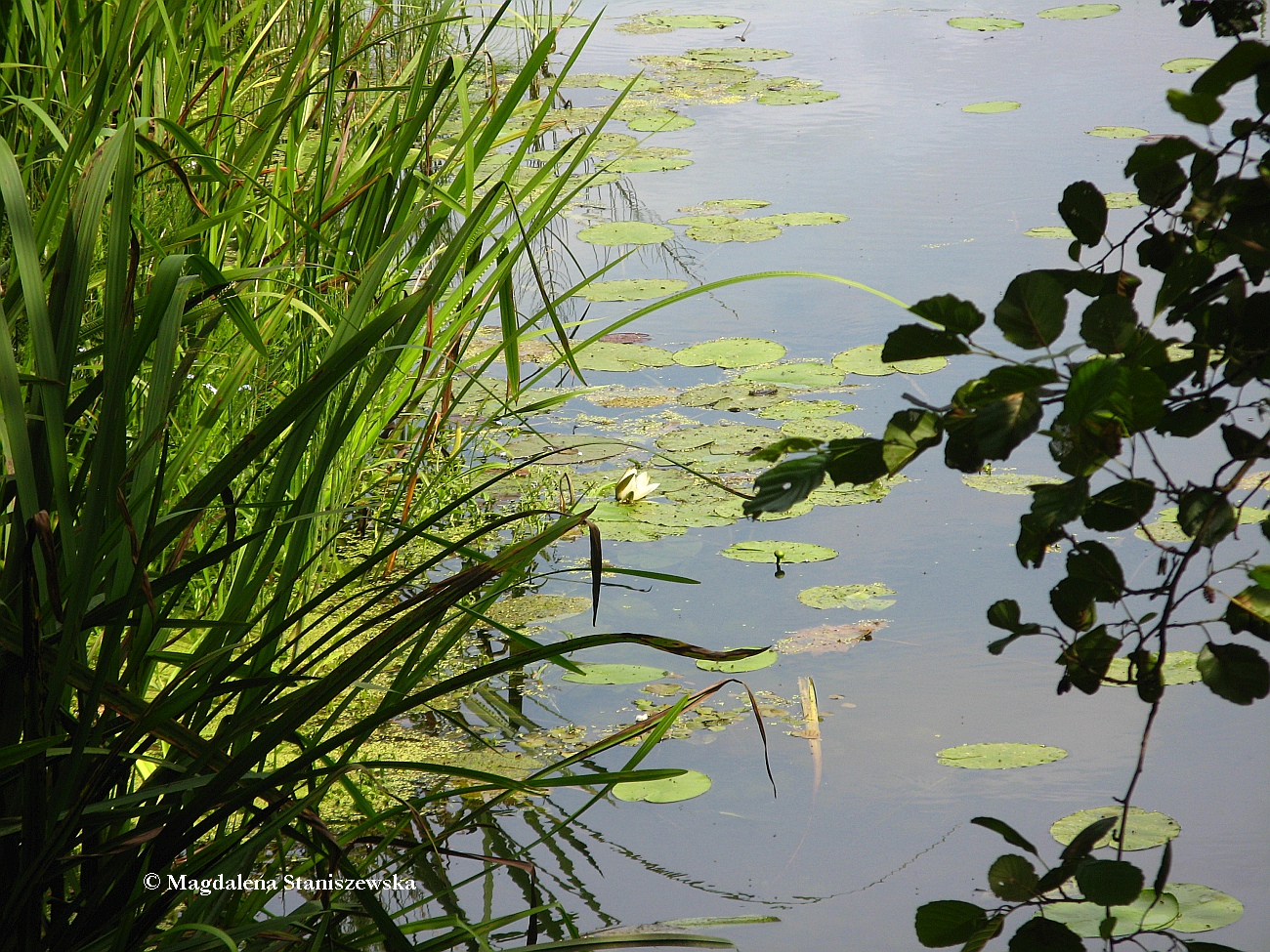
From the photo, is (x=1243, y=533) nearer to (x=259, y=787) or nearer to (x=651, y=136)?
(x=259, y=787)

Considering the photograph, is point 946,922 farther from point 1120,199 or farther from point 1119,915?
point 1120,199

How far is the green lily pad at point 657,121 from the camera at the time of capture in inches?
179

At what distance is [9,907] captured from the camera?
2.97 feet

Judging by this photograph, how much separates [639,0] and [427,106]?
18.4 feet

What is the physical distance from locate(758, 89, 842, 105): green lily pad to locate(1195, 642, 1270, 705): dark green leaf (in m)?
4.38

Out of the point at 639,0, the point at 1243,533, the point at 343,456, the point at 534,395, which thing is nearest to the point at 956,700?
the point at 1243,533

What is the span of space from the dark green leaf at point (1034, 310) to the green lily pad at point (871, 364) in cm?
206

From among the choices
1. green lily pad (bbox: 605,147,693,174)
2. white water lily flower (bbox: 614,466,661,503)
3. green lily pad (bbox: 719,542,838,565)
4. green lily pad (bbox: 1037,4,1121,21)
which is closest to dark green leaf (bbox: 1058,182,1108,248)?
green lily pad (bbox: 719,542,838,565)

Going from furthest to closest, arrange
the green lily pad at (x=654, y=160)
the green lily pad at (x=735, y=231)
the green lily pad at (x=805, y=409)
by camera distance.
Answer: the green lily pad at (x=654, y=160)
the green lily pad at (x=735, y=231)
the green lily pad at (x=805, y=409)

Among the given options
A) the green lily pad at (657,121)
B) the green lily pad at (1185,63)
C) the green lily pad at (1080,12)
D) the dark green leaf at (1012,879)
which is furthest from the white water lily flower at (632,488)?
the green lily pad at (1080,12)

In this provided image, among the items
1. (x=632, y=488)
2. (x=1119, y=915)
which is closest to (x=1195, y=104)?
(x=1119, y=915)

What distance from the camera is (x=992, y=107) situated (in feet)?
14.8

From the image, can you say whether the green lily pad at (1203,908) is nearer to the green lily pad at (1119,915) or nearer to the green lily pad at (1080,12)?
the green lily pad at (1119,915)

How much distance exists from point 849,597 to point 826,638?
13 centimetres
